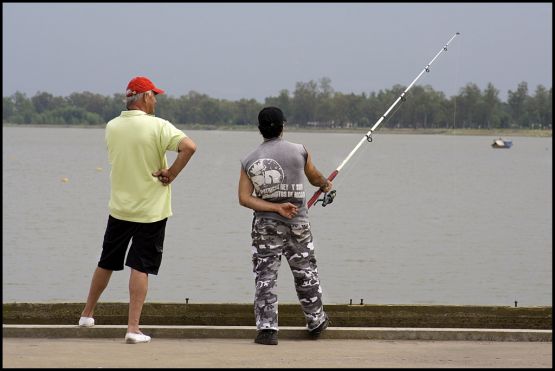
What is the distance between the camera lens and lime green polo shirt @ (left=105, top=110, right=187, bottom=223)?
6371 mm

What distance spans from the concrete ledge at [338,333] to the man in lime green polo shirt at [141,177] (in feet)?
0.76

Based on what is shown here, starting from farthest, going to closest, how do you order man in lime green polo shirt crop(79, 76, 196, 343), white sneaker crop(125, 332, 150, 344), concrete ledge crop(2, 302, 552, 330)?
concrete ledge crop(2, 302, 552, 330), man in lime green polo shirt crop(79, 76, 196, 343), white sneaker crop(125, 332, 150, 344)

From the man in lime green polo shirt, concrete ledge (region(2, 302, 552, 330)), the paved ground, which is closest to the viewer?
the paved ground

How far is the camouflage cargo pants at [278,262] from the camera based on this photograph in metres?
6.55

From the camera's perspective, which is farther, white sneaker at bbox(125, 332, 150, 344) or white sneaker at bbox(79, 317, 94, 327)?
white sneaker at bbox(79, 317, 94, 327)

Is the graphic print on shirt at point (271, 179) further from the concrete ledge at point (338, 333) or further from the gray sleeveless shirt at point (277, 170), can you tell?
the concrete ledge at point (338, 333)

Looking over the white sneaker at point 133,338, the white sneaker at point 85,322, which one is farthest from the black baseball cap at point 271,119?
the white sneaker at point 85,322

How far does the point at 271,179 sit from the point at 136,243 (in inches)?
32.5

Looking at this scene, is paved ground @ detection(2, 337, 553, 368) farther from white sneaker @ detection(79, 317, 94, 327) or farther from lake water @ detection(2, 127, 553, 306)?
lake water @ detection(2, 127, 553, 306)

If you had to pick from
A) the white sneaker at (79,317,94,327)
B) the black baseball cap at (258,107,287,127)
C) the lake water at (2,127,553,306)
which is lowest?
the lake water at (2,127,553,306)

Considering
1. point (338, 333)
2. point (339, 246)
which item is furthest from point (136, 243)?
point (339, 246)

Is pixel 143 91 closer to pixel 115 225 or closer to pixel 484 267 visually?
pixel 115 225

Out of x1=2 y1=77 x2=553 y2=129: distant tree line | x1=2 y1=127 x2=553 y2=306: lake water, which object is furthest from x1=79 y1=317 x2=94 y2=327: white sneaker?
x1=2 y1=77 x2=553 y2=129: distant tree line

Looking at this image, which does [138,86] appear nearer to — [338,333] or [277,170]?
[277,170]
